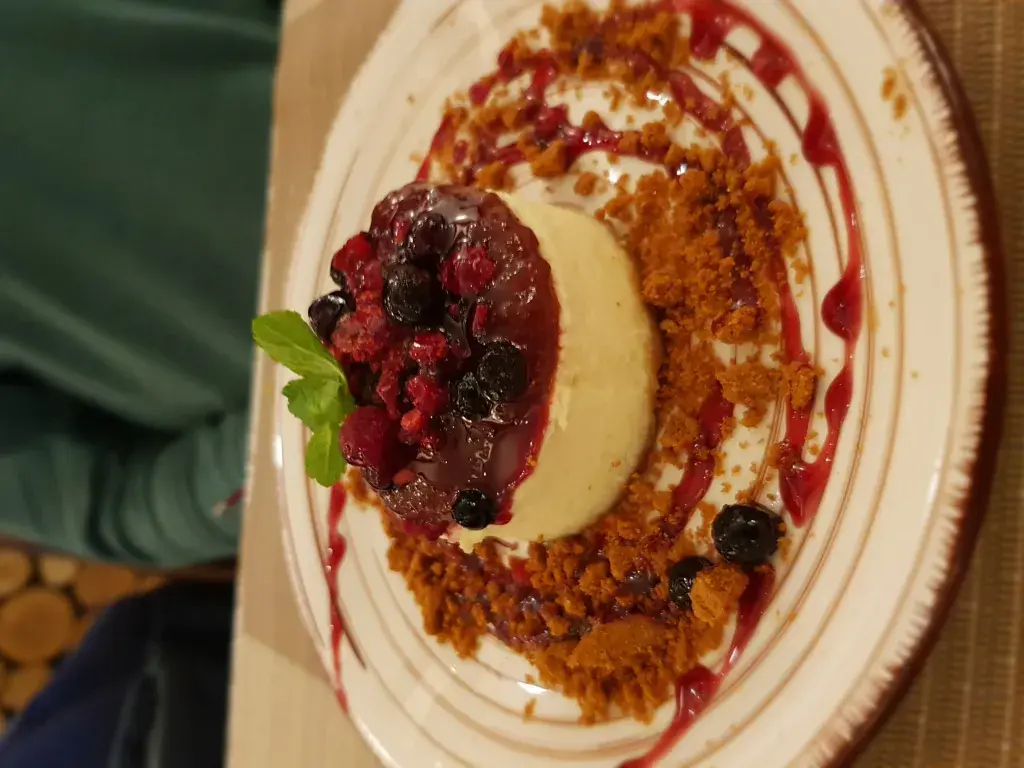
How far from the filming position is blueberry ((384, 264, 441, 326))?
1040mm

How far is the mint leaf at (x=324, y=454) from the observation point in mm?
1151

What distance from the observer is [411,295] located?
1.04m

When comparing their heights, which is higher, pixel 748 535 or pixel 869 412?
pixel 869 412

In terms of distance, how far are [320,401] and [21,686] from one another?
278 centimetres

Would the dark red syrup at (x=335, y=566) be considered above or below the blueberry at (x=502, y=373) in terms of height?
below

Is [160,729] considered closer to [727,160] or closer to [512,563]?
[512,563]

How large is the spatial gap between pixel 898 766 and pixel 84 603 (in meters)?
3.10

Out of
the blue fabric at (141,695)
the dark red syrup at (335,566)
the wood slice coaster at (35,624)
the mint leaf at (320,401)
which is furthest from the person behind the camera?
the wood slice coaster at (35,624)

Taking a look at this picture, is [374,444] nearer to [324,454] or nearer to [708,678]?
[324,454]

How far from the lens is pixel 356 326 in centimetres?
114

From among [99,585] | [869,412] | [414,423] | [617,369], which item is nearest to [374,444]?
[414,423]

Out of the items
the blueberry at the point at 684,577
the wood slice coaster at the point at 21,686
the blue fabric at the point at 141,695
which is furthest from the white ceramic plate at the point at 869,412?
the wood slice coaster at the point at 21,686

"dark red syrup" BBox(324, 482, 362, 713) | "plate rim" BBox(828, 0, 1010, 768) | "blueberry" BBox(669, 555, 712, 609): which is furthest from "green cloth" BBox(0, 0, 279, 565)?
"plate rim" BBox(828, 0, 1010, 768)

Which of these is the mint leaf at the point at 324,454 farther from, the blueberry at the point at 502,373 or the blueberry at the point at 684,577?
the blueberry at the point at 684,577
